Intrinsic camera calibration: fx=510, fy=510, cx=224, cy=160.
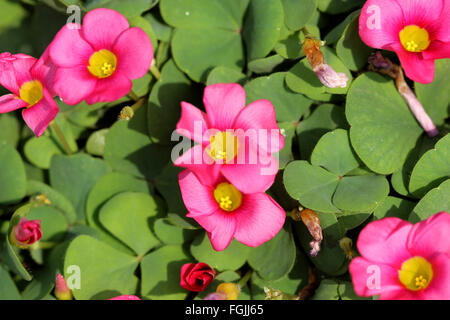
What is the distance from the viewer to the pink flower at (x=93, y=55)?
110 centimetres

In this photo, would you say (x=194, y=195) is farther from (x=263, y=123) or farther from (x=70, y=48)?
(x=70, y=48)

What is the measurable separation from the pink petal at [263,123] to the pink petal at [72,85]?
348 millimetres

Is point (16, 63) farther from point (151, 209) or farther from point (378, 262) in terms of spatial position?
point (378, 262)

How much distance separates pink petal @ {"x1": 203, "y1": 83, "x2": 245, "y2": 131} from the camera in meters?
1.02

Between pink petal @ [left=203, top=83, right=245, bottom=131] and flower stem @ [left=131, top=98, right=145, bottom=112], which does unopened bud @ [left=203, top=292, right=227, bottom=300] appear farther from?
flower stem @ [left=131, top=98, right=145, bottom=112]

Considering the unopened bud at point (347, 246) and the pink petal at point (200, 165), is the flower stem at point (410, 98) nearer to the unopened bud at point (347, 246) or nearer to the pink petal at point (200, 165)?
the unopened bud at point (347, 246)

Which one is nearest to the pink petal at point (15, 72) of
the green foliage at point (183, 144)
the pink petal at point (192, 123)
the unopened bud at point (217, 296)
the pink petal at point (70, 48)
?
the pink petal at point (70, 48)

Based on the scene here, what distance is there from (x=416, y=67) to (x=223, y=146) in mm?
425

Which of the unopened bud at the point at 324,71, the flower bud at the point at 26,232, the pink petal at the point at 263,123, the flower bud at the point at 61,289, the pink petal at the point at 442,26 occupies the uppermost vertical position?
the pink petal at the point at 442,26

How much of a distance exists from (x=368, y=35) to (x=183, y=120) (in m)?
0.43

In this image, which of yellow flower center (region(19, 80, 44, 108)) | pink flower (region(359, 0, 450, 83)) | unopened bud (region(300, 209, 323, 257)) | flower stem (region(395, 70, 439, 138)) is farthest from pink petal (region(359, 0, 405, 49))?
yellow flower center (region(19, 80, 44, 108))

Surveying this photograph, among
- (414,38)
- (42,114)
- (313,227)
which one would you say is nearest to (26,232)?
(42,114)

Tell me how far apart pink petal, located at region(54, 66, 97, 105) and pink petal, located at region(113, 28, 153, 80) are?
8cm
